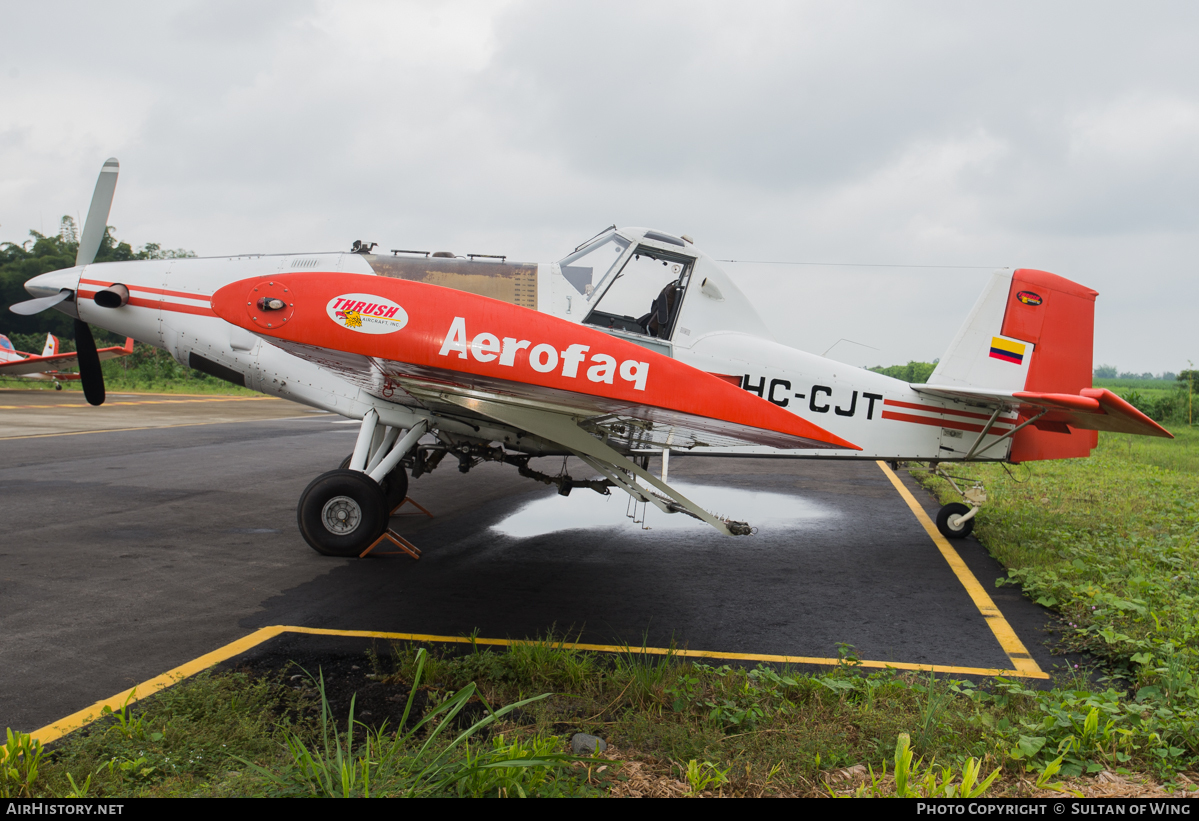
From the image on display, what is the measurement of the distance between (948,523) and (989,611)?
8.30 feet

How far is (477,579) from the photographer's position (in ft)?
18.4

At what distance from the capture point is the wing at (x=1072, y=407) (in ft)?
19.2

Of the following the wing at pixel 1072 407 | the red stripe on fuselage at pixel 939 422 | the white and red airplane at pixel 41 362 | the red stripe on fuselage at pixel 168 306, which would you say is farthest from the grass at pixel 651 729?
the white and red airplane at pixel 41 362

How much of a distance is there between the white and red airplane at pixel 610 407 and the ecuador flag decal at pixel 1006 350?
13mm

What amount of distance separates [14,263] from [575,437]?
48568 millimetres

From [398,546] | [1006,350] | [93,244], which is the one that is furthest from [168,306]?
[1006,350]

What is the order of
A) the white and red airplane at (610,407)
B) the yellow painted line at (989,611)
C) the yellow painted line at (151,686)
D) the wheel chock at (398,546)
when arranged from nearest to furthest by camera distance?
the yellow painted line at (151,686), the yellow painted line at (989,611), the white and red airplane at (610,407), the wheel chock at (398,546)

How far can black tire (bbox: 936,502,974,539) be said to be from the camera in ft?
24.3

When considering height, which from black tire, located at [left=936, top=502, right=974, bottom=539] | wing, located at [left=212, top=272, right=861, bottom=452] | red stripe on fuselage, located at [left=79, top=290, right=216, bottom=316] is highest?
red stripe on fuselage, located at [left=79, top=290, right=216, bottom=316]

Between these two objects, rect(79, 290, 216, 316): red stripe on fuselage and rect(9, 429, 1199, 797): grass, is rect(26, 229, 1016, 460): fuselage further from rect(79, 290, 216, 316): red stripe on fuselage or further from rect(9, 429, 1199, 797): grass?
rect(9, 429, 1199, 797): grass

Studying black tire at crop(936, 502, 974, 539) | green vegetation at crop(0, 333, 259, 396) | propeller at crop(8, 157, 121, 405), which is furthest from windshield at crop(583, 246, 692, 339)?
green vegetation at crop(0, 333, 259, 396)

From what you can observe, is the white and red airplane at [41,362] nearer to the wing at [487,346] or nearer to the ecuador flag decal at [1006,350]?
the wing at [487,346]

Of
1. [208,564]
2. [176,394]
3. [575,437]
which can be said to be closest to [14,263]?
[176,394]

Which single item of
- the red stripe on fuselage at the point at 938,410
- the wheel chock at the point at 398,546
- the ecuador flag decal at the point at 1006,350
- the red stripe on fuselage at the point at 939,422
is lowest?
the wheel chock at the point at 398,546
